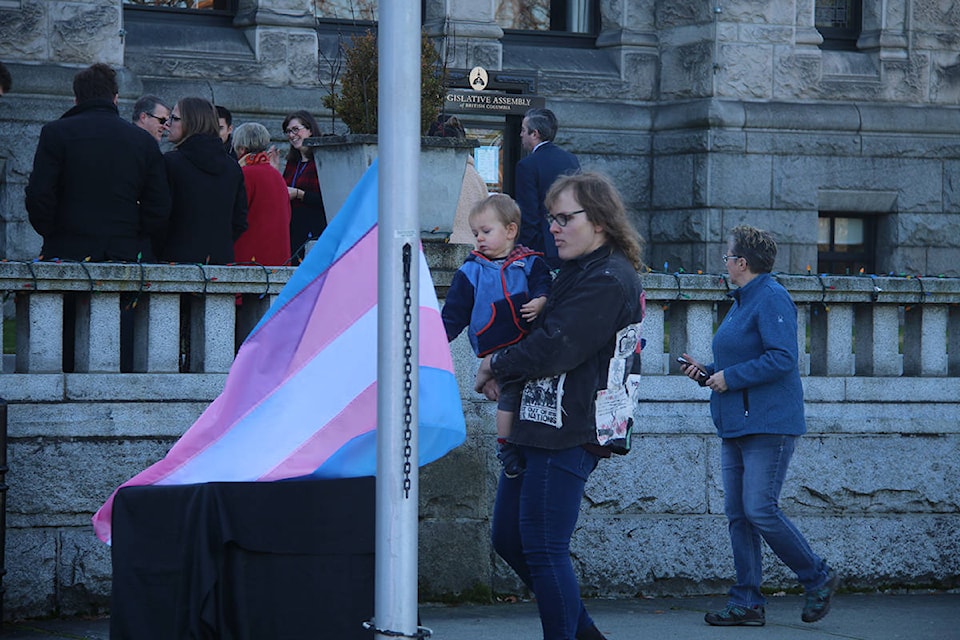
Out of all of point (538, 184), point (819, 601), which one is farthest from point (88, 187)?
point (819, 601)

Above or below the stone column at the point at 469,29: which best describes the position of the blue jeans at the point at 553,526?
below

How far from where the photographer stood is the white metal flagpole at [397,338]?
14.5ft

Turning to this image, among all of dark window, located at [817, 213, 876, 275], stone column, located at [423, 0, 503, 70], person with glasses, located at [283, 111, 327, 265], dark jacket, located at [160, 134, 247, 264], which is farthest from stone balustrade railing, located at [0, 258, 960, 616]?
dark window, located at [817, 213, 876, 275]

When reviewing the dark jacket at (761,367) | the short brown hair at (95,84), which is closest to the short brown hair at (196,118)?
the short brown hair at (95,84)

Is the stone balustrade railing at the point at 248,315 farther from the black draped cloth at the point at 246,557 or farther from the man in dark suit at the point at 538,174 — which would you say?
the black draped cloth at the point at 246,557

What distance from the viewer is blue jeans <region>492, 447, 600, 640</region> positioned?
17.9ft

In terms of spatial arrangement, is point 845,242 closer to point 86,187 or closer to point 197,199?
point 197,199

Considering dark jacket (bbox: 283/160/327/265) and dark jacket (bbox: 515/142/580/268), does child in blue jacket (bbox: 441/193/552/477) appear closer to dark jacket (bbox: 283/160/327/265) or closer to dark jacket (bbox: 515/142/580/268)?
dark jacket (bbox: 283/160/327/265)

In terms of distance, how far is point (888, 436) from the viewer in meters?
8.40

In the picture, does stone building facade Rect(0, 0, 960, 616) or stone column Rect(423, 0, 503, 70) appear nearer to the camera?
stone building facade Rect(0, 0, 960, 616)

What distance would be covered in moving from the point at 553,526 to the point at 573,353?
59cm

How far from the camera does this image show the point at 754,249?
7160 mm

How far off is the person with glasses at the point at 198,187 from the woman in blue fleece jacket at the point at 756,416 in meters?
2.56

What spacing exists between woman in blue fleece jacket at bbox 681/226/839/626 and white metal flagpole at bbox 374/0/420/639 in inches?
112
